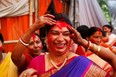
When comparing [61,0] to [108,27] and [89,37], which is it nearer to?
[108,27]

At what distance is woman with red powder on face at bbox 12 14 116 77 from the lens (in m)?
3.10

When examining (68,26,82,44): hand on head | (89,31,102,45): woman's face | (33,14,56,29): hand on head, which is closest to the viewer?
(33,14,56,29): hand on head

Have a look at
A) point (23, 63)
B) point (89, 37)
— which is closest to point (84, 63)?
point (23, 63)

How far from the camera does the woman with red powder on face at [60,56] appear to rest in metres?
3.10

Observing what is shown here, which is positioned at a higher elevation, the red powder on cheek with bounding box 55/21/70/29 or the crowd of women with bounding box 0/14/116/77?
the red powder on cheek with bounding box 55/21/70/29

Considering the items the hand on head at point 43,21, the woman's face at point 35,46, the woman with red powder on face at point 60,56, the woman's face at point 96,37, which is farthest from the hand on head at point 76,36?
the woman's face at point 96,37

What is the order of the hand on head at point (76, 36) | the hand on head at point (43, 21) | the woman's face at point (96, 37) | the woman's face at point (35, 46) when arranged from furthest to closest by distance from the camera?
the woman's face at point (96, 37) → the woman's face at point (35, 46) → the hand on head at point (76, 36) → the hand on head at point (43, 21)

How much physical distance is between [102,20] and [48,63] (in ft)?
22.4

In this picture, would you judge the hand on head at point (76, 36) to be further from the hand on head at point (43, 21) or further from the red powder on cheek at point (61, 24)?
the hand on head at point (43, 21)

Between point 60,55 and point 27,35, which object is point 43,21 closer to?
point 27,35

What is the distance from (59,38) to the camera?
10.4ft

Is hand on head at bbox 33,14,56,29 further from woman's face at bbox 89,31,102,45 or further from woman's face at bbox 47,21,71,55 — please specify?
woman's face at bbox 89,31,102,45

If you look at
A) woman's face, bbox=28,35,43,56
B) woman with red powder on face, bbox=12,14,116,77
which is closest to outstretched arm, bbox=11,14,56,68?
woman with red powder on face, bbox=12,14,116,77

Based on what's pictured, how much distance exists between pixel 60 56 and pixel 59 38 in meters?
0.20
